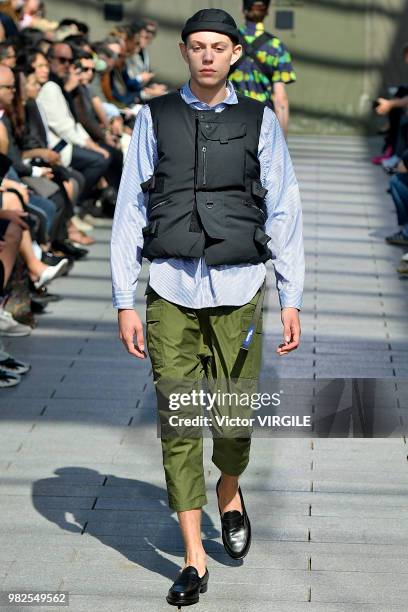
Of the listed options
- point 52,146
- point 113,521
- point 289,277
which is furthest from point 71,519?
point 52,146

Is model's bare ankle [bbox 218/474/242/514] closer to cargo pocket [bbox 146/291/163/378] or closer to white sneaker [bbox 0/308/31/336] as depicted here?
cargo pocket [bbox 146/291/163/378]

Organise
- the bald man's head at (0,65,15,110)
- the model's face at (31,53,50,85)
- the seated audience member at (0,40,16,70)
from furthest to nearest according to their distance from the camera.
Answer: the model's face at (31,53,50,85), the seated audience member at (0,40,16,70), the bald man's head at (0,65,15,110)

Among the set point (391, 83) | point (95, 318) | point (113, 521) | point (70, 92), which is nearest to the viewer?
point (113, 521)

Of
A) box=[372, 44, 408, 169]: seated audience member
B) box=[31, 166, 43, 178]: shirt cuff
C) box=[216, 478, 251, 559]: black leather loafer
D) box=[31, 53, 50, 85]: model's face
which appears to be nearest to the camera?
box=[216, 478, 251, 559]: black leather loafer

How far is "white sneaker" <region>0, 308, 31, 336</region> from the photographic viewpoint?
8406 millimetres

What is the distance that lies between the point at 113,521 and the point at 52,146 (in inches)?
258

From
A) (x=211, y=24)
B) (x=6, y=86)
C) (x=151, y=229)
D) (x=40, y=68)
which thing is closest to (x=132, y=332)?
(x=151, y=229)

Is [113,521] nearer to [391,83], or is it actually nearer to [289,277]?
[289,277]

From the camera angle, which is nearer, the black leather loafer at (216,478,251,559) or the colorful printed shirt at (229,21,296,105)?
the black leather loafer at (216,478,251,559)

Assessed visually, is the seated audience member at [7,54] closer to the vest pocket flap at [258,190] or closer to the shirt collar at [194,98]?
the shirt collar at [194,98]

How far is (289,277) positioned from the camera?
4582 millimetres

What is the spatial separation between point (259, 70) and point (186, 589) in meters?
5.90

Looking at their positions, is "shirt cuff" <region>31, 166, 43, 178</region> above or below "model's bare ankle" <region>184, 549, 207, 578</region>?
below

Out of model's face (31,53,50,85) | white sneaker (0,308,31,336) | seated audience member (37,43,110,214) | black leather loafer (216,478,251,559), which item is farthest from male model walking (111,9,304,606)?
seated audience member (37,43,110,214)
